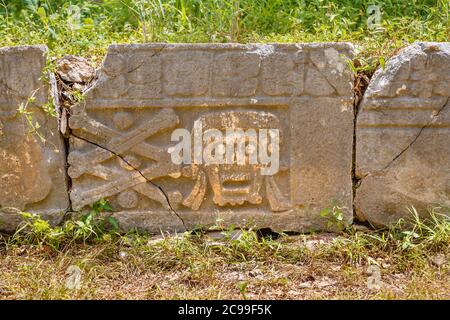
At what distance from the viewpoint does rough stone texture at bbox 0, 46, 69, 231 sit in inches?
129

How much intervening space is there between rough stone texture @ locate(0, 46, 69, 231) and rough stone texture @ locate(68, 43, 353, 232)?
0.11m

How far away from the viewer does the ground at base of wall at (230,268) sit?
2900 millimetres

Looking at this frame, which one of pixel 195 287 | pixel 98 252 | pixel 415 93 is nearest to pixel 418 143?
pixel 415 93

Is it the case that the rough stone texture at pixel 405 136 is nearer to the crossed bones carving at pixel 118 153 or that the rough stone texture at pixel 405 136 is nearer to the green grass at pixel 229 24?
the green grass at pixel 229 24

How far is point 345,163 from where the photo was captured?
3.29 m

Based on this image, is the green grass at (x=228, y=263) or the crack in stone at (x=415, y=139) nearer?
the green grass at (x=228, y=263)

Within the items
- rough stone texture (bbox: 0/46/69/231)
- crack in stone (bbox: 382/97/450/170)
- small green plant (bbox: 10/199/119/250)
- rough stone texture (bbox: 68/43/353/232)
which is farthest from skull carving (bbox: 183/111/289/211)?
rough stone texture (bbox: 0/46/69/231)

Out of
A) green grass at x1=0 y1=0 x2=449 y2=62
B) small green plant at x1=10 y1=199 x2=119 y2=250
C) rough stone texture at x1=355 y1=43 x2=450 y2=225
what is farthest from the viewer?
green grass at x1=0 y1=0 x2=449 y2=62

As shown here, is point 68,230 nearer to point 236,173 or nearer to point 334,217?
point 236,173

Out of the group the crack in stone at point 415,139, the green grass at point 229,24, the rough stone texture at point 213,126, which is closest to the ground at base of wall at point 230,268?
the rough stone texture at point 213,126

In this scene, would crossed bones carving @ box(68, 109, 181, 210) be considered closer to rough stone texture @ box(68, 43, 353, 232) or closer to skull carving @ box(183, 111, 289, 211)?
rough stone texture @ box(68, 43, 353, 232)

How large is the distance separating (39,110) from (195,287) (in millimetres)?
1256

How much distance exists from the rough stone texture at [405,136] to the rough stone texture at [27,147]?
163cm

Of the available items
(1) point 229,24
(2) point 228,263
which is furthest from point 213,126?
(1) point 229,24
